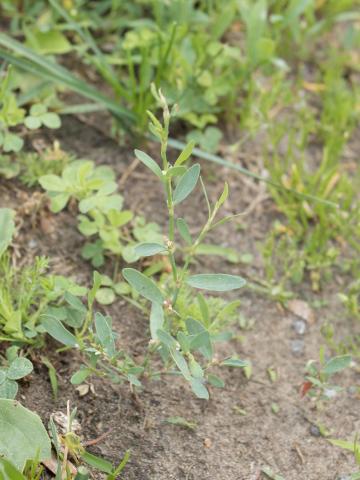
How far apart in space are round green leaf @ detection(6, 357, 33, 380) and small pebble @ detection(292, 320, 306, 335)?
1015 millimetres

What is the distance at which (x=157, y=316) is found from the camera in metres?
1.97

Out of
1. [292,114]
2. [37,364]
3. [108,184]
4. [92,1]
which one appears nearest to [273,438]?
[37,364]

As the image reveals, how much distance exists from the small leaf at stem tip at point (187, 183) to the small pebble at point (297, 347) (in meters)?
0.81

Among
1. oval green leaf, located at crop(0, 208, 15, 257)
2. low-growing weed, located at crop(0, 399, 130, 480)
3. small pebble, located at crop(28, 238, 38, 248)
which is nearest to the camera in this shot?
low-growing weed, located at crop(0, 399, 130, 480)

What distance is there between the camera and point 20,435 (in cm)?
188

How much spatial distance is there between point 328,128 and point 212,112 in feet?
1.69

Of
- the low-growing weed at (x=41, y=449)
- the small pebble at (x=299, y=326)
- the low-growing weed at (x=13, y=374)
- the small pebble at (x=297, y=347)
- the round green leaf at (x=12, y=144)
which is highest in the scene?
the round green leaf at (x=12, y=144)

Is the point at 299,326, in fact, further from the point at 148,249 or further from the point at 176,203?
the point at 148,249

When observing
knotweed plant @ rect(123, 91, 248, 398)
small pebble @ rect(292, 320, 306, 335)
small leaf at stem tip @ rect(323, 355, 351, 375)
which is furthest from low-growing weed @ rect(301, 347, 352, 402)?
knotweed plant @ rect(123, 91, 248, 398)

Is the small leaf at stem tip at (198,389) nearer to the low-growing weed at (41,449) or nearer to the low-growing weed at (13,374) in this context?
the low-growing weed at (41,449)

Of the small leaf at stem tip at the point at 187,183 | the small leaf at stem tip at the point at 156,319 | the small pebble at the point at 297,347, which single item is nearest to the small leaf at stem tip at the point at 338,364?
the small pebble at the point at 297,347

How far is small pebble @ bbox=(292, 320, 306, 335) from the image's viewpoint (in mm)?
2549

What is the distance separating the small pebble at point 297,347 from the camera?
2.48 m

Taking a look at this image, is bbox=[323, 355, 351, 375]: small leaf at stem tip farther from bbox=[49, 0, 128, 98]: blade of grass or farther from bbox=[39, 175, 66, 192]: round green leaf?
bbox=[49, 0, 128, 98]: blade of grass
